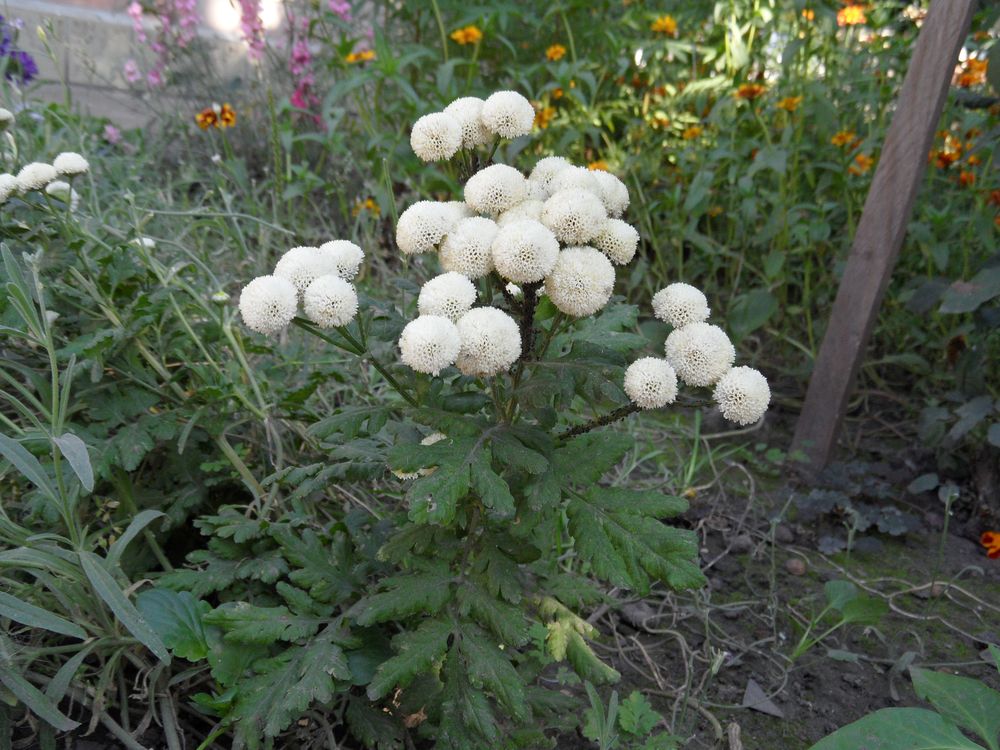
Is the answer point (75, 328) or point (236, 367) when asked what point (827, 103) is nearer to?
point (236, 367)

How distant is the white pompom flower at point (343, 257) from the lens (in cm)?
122

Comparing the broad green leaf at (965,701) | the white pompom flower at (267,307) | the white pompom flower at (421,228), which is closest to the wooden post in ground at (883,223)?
the broad green leaf at (965,701)

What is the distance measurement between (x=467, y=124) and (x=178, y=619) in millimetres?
928

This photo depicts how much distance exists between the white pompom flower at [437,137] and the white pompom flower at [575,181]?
0.55 feet

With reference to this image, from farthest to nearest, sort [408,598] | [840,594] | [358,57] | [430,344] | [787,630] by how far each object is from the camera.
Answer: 1. [358,57]
2. [787,630]
3. [840,594]
4. [408,598]
5. [430,344]

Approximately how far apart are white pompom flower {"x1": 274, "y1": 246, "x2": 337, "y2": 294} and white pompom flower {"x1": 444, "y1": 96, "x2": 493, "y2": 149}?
0.31 meters

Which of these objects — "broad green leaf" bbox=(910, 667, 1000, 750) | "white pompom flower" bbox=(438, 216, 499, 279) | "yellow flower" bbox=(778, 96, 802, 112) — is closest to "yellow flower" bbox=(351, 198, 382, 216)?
"yellow flower" bbox=(778, 96, 802, 112)

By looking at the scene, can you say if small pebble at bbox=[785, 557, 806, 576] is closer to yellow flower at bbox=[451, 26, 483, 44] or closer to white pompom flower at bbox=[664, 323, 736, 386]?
white pompom flower at bbox=[664, 323, 736, 386]

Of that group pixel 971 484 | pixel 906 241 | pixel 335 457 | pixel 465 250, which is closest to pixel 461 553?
pixel 335 457

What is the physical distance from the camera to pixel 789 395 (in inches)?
119

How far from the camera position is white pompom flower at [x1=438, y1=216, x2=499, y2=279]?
1140mm

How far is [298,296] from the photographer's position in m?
1.19

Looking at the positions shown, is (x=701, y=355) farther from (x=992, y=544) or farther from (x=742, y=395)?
(x=992, y=544)

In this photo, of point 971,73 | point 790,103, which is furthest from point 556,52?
point 971,73
